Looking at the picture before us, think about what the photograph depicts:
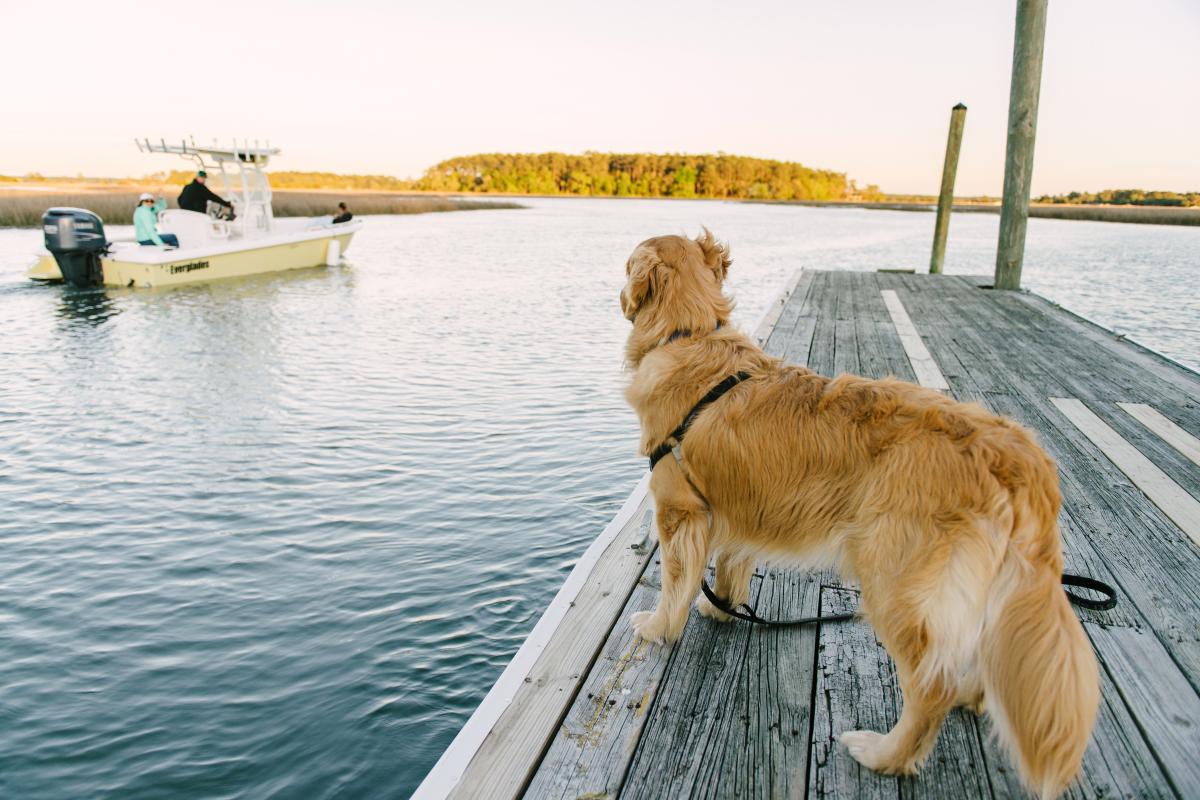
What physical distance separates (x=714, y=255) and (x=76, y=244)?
67.2 feet

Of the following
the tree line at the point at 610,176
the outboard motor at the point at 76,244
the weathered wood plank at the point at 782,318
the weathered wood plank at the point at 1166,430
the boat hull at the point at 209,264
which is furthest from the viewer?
the tree line at the point at 610,176

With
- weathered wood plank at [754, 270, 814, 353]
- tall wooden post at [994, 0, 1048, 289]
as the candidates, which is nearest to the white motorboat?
weathered wood plank at [754, 270, 814, 353]

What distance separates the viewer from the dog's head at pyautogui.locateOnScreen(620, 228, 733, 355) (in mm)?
2818

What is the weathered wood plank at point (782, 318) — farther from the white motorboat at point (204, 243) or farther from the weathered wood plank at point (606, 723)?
the white motorboat at point (204, 243)

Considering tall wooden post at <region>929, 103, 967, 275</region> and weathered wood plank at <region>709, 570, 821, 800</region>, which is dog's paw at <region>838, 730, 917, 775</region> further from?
tall wooden post at <region>929, 103, 967, 275</region>

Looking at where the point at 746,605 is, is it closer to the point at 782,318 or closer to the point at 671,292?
the point at 671,292

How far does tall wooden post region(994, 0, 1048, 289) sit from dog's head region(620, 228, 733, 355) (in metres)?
10.3

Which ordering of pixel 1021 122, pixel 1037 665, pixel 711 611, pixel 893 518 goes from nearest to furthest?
pixel 1037 665, pixel 893 518, pixel 711 611, pixel 1021 122

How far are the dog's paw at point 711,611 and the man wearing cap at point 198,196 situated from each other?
22445 mm

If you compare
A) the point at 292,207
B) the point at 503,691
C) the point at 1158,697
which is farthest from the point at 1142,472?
the point at 292,207

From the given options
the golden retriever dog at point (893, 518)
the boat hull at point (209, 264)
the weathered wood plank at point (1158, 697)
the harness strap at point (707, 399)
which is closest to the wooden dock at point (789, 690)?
the weathered wood plank at point (1158, 697)

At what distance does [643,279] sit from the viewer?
2859 millimetres

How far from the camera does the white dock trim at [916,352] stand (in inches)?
245

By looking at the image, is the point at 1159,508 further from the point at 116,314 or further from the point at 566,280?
the point at 566,280
